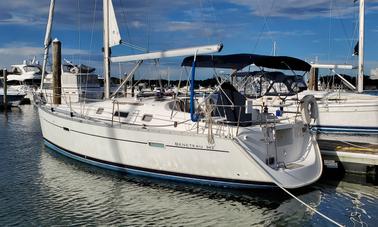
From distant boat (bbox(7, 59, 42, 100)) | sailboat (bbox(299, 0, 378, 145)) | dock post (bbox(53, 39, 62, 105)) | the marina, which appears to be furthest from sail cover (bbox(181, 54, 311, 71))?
distant boat (bbox(7, 59, 42, 100))

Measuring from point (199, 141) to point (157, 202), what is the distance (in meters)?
1.97

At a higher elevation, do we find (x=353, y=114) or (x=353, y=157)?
(x=353, y=114)

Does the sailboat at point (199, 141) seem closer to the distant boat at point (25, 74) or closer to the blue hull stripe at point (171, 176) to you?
the blue hull stripe at point (171, 176)

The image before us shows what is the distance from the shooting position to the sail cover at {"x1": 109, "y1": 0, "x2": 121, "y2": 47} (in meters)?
16.1

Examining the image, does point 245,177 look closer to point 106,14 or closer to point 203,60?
point 203,60

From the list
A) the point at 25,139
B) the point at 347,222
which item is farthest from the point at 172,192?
the point at 25,139

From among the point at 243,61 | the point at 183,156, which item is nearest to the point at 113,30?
the point at 243,61

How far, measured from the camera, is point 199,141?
11.9 m

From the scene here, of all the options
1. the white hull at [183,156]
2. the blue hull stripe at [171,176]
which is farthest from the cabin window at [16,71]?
the white hull at [183,156]

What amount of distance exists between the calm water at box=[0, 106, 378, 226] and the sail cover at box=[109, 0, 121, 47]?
4.76 m

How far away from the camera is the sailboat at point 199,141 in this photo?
38.0 feet

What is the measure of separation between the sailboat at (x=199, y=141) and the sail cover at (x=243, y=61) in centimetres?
52

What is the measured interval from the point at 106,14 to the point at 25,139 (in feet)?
31.4

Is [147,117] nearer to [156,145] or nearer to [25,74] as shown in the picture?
[156,145]
